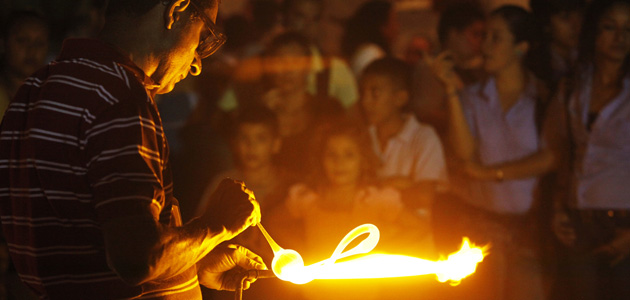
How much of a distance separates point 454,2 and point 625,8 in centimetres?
193

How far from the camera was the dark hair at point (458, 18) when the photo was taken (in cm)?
564

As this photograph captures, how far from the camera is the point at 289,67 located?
18.1 ft

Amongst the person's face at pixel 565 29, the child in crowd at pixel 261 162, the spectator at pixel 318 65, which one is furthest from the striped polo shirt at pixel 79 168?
the person's face at pixel 565 29

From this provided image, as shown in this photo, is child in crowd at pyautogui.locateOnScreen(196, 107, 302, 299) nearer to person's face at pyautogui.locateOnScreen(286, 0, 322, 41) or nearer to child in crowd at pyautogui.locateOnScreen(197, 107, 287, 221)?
child in crowd at pyautogui.locateOnScreen(197, 107, 287, 221)

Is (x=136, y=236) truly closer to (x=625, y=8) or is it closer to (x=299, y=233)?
(x=299, y=233)

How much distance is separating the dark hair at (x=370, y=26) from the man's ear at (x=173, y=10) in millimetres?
4528

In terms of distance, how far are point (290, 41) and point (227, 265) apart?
3.40 metres

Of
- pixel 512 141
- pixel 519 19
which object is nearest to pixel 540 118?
pixel 512 141

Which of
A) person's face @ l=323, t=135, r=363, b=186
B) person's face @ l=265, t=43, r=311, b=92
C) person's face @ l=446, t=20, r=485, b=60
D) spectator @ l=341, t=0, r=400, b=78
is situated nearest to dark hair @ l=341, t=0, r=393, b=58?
spectator @ l=341, t=0, r=400, b=78

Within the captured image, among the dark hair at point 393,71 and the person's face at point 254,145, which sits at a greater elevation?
the dark hair at point 393,71

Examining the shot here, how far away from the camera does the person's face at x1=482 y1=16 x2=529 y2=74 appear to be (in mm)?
4840

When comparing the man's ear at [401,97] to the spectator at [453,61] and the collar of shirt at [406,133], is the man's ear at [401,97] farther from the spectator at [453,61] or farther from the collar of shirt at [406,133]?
the spectator at [453,61]

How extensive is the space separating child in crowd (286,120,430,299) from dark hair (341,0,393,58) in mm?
1885

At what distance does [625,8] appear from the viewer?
14.3 feet
